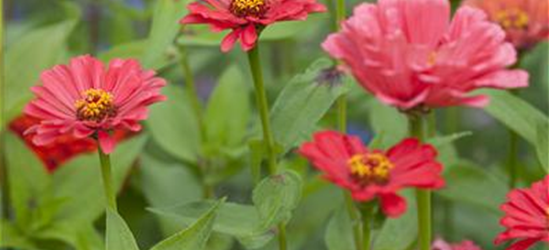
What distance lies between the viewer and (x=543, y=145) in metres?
0.69

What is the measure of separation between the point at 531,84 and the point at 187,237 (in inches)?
27.2

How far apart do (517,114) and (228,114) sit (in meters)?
0.26

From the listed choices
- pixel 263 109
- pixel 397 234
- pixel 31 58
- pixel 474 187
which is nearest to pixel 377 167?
pixel 263 109

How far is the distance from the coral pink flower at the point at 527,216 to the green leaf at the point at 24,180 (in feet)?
1.38

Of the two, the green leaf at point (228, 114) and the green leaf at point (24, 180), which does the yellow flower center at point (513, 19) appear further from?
the green leaf at point (24, 180)

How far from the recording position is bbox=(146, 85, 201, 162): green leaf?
912 millimetres

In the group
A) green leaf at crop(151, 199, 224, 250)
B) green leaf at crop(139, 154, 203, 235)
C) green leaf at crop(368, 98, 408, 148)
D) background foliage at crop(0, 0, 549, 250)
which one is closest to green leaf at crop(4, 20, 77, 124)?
background foliage at crop(0, 0, 549, 250)

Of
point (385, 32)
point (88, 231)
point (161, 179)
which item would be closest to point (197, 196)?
point (161, 179)

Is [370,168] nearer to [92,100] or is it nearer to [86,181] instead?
[92,100]

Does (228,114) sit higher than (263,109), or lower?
lower

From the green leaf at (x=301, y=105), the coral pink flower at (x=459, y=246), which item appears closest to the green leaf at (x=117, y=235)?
the green leaf at (x=301, y=105)

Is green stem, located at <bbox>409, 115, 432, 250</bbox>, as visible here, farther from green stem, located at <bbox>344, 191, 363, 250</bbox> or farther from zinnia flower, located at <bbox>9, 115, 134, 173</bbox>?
zinnia flower, located at <bbox>9, 115, 134, 173</bbox>

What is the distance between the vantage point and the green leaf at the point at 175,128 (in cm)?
91

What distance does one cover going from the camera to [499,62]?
1.65 ft
